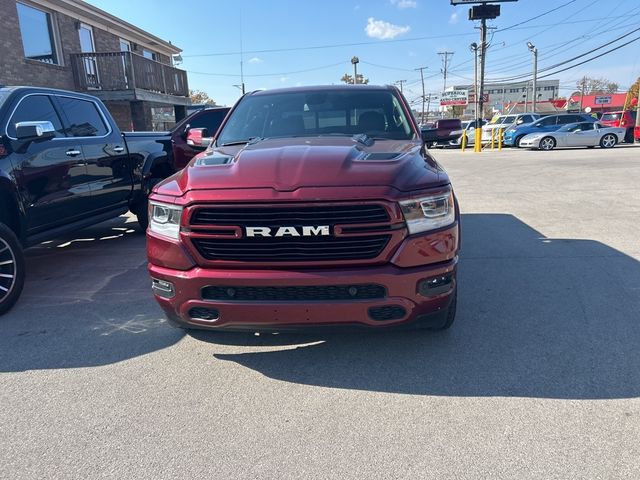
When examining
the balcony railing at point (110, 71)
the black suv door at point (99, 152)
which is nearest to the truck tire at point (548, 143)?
the balcony railing at point (110, 71)

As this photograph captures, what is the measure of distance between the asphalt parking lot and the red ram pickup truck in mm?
430

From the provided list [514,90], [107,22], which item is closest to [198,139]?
[107,22]

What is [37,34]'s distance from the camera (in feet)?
48.9

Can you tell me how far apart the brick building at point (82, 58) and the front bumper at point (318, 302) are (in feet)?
45.1

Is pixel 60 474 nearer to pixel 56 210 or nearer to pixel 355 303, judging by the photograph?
pixel 355 303

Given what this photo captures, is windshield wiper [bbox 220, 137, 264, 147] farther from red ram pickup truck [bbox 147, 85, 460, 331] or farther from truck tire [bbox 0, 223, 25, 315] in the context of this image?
truck tire [bbox 0, 223, 25, 315]

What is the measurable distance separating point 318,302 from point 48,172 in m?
3.62

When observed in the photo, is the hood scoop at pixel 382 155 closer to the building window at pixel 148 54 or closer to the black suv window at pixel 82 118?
the black suv window at pixel 82 118

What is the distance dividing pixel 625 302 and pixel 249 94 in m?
4.04

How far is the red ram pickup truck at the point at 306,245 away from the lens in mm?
2748

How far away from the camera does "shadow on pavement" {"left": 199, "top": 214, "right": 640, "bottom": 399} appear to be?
2.91 metres

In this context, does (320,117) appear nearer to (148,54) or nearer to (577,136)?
(577,136)

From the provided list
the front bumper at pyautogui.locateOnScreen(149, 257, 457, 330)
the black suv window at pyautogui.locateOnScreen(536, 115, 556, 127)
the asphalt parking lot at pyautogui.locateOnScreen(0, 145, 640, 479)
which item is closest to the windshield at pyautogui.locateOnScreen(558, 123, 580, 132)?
the black suv window at pyautogui.locateOnScreen(536, 115, 556, 127)

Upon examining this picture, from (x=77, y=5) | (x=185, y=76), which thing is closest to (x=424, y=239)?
(x=77, y=5)
